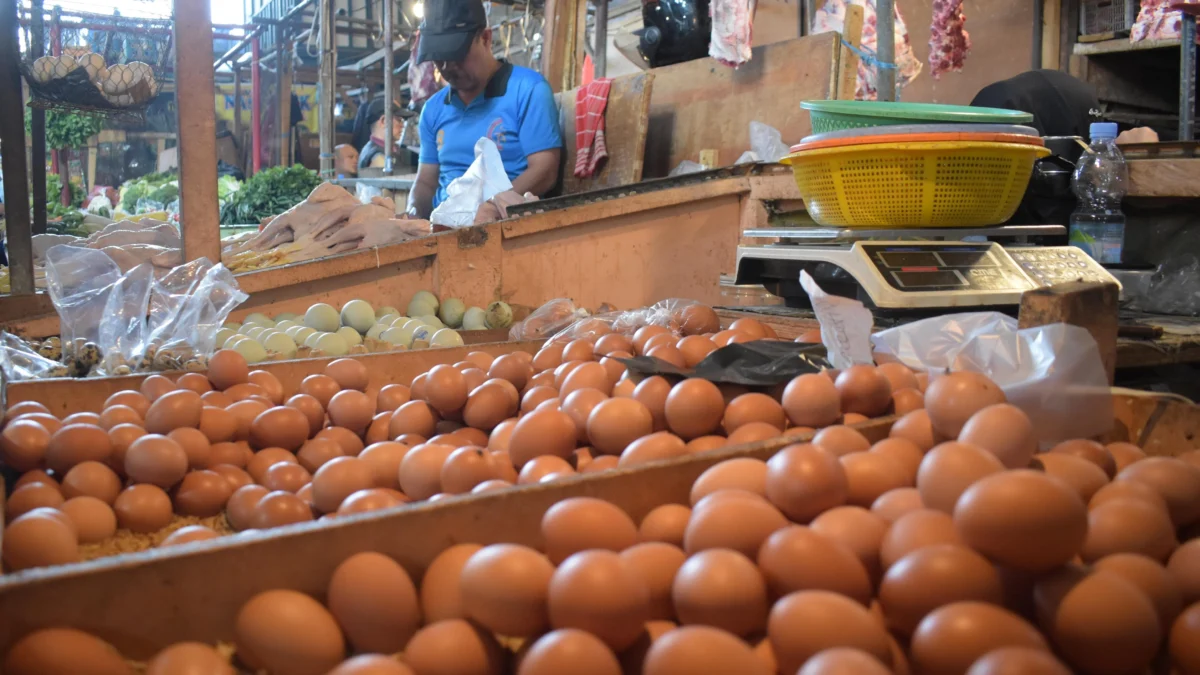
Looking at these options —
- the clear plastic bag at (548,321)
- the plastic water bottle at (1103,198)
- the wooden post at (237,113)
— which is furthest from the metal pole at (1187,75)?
the wooden post at (237,113)

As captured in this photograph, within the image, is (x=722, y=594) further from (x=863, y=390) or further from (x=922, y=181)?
(x=922, y=181)

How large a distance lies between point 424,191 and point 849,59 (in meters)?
2.83

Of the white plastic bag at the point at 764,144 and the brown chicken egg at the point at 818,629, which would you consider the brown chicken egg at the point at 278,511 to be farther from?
the white plastic bag at the point at 764,144

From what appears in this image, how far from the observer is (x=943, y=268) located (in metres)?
2.24

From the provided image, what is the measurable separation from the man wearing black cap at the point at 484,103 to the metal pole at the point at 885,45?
2.05 meters

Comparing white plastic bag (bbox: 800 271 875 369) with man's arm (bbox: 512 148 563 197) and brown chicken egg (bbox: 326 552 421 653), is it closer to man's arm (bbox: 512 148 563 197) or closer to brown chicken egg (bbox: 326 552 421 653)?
brown chicken egg (bbox: 326 552 421 653)

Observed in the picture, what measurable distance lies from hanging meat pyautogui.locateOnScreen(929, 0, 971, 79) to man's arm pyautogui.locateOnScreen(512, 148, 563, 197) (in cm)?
232

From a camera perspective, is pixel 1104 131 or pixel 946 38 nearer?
pixel 1104 131

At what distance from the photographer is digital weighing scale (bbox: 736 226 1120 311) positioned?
2.15 m

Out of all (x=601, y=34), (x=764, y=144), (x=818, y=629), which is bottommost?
(x=818, y=629)

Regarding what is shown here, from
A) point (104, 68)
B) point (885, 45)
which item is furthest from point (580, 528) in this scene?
point (104, 68)

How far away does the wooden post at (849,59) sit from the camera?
3.69 metres

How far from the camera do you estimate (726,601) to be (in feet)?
3.13

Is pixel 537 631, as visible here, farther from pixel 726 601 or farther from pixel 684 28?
pixel 684 28
